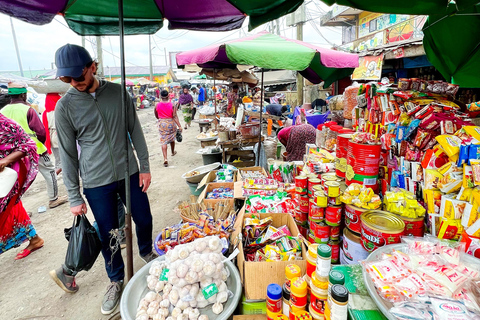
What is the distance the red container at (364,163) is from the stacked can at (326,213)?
0.79 ft

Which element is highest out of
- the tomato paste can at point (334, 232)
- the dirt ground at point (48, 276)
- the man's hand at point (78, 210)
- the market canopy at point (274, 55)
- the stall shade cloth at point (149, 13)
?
the stall shade cloth at point (149, 13)

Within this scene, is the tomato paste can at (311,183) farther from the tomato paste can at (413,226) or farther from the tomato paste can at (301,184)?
the tomato paste can at (413,226)

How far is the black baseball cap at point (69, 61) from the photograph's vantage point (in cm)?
191

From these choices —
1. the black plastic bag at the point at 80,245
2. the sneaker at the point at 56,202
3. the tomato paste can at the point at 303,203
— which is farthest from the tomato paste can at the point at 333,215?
the sneaker at the point at 56,202

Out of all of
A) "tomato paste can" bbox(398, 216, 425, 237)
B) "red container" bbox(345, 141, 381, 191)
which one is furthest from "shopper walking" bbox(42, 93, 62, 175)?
"tomato paste can" bbox(398, 216, 425, 237)

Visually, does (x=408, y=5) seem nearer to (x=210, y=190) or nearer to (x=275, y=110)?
(x=210, y=190)

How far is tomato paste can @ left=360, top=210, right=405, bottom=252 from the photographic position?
1618 mm

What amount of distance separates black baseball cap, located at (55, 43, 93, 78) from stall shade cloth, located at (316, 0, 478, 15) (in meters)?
1.81

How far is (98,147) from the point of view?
7.33ft

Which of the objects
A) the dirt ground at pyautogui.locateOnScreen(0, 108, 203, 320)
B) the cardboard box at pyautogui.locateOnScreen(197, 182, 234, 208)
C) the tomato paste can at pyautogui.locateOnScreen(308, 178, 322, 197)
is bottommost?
the dirt ground at pyautogui.locateOnScreen(0, 108, 203, 320)

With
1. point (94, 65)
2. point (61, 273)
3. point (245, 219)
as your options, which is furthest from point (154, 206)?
point (94, 65)

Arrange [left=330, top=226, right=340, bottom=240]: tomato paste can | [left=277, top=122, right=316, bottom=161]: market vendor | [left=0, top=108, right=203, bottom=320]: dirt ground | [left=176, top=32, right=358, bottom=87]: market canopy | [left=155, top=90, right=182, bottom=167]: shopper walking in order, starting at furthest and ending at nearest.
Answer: [left=155, top=90, right=182, bottom=167]: shopper walking
[left=277, top=122, right=316, bottom=161]: market vendor
[left=176, top=32, right=358, bottom=87]: market canopy
[left=0, top=108, right=203, bottom=320]: dirt ground
[left=330, top=226, right=340, bottom=240]: tomato paste can

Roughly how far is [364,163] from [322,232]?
0.70m

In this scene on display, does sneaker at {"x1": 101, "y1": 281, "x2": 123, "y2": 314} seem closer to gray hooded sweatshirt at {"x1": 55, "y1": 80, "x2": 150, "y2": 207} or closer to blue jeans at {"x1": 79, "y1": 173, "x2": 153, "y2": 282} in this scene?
blue jeans at {"x1": 79, "y1": 173, "x2": 153, "y2": 282}
